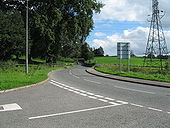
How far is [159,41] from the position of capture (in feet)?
95.7

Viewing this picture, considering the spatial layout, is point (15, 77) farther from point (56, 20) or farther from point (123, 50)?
point (56, 20)

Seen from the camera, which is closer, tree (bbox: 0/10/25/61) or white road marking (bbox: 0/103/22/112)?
white road marking (bbox: 0/103/22/112)

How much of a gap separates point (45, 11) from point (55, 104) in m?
33.7

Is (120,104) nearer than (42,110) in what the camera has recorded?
No

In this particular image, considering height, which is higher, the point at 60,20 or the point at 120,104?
the point at 60,20

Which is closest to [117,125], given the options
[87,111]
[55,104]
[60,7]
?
[87,111]

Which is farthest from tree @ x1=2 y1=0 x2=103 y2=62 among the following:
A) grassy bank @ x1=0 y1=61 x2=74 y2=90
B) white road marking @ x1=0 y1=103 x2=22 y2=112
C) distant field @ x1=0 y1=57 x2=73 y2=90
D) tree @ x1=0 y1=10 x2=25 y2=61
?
white road marking @ x1=0 y1=103 x2=22 y2=112

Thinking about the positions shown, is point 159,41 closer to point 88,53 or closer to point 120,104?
point 120,104

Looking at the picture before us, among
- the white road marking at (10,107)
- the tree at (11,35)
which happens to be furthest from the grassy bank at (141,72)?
the tree at (11,35)

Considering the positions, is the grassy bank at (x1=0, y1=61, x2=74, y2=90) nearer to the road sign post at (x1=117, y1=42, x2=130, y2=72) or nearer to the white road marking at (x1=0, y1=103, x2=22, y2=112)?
the white road marking at (x1=0, y1=103, x2=22, y2=112)

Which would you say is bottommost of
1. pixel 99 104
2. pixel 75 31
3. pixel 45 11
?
pixel 99 104

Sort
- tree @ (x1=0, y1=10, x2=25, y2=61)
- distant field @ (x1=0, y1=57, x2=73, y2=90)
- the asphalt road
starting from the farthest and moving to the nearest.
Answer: tree @ (x1=0, y1=10, x2=25, y2=61)
distant field @ (x1=0, y1=57, x2=73, y2=90)
the asphalt road

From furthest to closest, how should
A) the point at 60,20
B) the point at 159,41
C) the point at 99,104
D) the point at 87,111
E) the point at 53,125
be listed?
the point at 60,20 < the point at 159,41 < the point at 99,104 < the point at 87,111 < the point at 53,125

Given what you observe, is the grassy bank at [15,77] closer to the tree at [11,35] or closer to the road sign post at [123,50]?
the tree at [11,35]
